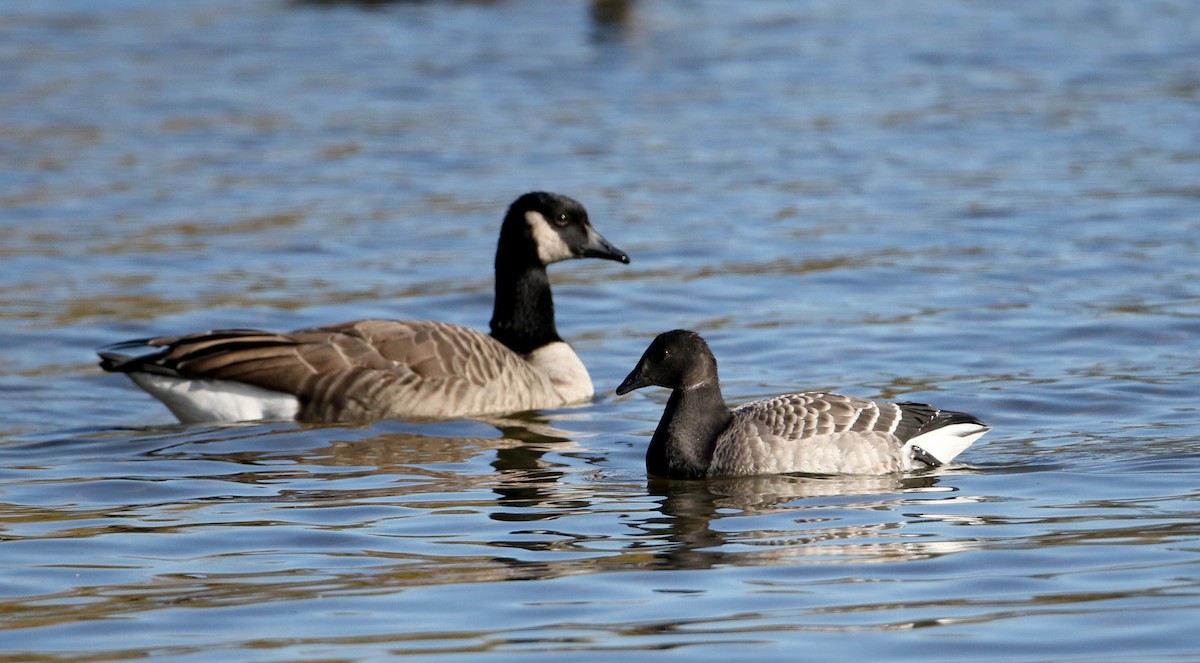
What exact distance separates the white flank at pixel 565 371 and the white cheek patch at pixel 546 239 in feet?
2.28

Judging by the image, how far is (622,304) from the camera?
15.7m

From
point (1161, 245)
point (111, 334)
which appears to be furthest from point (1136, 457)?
point (111, 334)

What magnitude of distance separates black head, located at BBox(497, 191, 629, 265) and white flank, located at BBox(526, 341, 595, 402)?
71 cm

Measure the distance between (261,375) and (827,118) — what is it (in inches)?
540

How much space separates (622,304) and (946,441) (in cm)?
643

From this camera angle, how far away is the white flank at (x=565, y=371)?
12.5m

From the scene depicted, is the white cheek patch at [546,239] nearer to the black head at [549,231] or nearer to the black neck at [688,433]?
the black head at [549,231]

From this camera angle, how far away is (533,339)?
516 inches

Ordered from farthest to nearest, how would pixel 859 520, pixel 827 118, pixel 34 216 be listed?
pixel 827 118
pixel 34 216
pixel 859 520

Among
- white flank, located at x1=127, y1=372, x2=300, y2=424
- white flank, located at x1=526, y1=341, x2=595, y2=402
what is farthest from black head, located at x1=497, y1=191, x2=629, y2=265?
white flank, located at x1=127, y1=372, x2=300, y2=424

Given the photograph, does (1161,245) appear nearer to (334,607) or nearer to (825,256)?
(825,256)

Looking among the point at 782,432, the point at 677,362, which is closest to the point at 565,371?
the point at 677,362

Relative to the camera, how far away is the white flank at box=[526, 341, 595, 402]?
40.9 feet

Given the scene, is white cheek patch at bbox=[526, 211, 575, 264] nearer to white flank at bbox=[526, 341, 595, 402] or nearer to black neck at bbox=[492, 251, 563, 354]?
black neck at bbox=[492, 251, 563, 354]
